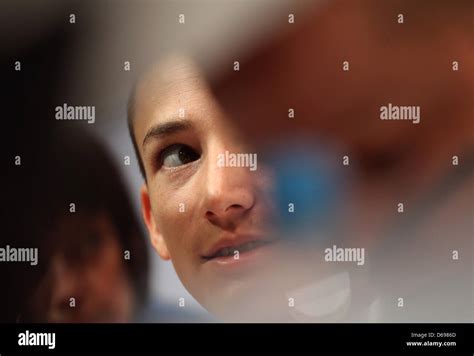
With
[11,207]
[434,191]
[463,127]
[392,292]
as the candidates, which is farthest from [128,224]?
[463,127]

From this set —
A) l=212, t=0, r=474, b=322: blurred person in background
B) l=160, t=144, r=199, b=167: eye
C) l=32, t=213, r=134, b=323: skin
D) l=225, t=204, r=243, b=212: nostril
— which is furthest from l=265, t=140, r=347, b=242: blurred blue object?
l=32, t=213, r=134, b=323: skin

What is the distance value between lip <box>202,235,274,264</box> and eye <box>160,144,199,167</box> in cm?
26

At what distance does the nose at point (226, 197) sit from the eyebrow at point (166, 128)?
12cm

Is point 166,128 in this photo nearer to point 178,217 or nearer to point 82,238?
point 178,217

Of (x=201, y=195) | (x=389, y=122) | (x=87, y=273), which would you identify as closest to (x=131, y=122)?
(x=201, y=195)

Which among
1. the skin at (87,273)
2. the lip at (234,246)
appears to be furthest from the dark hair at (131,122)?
the lip at (234,246)

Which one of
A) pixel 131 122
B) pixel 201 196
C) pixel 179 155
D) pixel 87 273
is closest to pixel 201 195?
pixel 201 196

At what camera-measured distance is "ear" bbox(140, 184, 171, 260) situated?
1525mm

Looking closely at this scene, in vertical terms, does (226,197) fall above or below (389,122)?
below

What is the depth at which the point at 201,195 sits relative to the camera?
149cm

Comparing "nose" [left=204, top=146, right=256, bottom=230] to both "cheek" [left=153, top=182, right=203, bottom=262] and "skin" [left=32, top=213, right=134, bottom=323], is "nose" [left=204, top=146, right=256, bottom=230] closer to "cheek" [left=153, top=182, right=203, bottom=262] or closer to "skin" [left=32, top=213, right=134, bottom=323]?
"cheek" [left=153, top=182, right=203, bottom=262]

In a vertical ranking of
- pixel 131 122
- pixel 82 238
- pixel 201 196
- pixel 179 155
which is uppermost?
pixel 131 122

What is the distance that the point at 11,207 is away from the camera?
60.8 inches

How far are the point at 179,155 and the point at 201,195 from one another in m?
0.14
